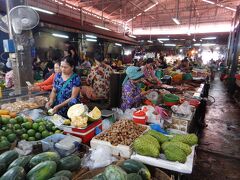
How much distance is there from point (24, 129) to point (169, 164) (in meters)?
1.50

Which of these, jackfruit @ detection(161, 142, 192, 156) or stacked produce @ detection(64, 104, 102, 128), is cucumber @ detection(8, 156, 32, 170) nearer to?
stacked produce @ detection(64, 104, 102, 128)

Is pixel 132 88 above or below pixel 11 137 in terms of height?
above

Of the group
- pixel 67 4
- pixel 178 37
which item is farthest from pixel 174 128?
pixel 178 37

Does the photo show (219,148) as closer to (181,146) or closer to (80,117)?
(181,146)

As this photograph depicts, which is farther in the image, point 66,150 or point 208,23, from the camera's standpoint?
point 208,23

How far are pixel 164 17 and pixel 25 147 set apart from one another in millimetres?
18857

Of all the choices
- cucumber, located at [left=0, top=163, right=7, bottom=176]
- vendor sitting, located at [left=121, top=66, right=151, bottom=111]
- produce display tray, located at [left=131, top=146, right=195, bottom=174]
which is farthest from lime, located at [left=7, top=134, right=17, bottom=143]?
vendor sitting, located at [left=121, top=66, right=151, bottom=111]

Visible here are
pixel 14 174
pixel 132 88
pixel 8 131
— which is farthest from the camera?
pixel 132 88

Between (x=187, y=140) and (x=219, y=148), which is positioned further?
(x=219, y=148)

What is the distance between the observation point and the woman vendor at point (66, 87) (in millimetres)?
2818

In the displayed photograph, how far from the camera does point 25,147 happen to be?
1.65 m

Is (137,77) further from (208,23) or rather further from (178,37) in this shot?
(208,23)

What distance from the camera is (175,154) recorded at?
161 centimetres

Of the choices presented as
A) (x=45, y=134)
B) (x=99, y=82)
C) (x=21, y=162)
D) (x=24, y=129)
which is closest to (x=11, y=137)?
(x=24, y=129)
